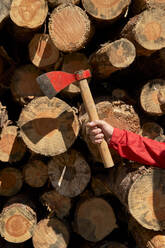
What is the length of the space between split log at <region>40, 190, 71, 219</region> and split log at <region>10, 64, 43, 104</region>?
105cm

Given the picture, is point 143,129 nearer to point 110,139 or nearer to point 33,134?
point 110,139

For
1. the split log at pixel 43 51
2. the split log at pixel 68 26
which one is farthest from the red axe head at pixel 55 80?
the split log at pixel 43 51

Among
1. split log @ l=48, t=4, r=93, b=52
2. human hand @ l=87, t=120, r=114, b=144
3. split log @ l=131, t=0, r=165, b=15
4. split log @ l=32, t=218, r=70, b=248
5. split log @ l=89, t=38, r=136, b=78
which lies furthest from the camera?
split log @ l=32, t=218, r=70, b=248

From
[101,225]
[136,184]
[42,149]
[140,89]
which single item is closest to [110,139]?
[136,184]

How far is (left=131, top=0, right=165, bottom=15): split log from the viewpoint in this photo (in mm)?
2775

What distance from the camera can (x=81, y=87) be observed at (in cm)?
241

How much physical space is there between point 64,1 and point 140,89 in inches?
46.7

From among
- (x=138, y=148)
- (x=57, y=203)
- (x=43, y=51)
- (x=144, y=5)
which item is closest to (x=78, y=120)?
(x=138, y=148)

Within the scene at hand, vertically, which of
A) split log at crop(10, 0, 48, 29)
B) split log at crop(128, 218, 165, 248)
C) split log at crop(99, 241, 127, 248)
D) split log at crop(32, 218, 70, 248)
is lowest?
split log at crop(99, 241, 127, 248)

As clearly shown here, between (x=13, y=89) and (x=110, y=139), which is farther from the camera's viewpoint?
(x=13, y=89)

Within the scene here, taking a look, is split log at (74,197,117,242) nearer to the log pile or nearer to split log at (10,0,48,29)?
the log pile

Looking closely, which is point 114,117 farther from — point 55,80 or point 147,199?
point 147,199

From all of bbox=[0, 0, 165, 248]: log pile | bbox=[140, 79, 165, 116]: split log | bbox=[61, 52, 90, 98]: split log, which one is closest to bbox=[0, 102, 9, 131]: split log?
bbox=[0, 0, 165, 248]: log pile

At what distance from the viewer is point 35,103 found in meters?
2.58
